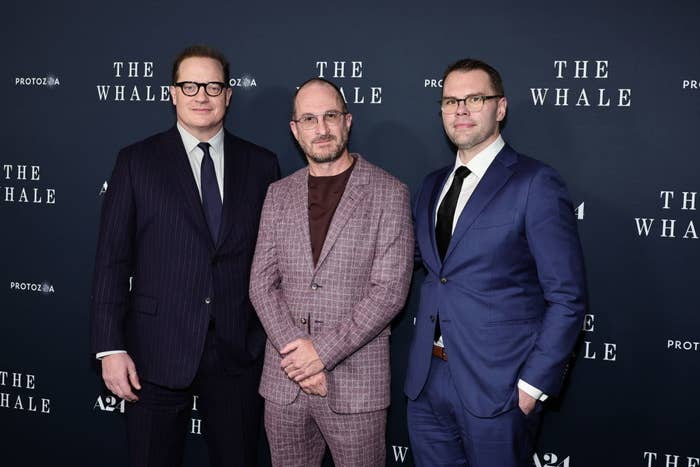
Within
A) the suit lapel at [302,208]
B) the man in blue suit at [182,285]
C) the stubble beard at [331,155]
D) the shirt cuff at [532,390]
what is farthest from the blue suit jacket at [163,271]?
the shirt cuff at [532,390]

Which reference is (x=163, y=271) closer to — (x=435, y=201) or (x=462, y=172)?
(x=435, y=201)

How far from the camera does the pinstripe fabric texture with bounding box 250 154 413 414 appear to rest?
2111mm

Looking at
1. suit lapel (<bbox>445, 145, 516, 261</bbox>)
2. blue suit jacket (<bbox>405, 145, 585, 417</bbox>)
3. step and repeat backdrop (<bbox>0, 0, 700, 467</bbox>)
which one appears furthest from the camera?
step and repeat backdrop (<bbox>0, 0, 700, 467</bbox>)

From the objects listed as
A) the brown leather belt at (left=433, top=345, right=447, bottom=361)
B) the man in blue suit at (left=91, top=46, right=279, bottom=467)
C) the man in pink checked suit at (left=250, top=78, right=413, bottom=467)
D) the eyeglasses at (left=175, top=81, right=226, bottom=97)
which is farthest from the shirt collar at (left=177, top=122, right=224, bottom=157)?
the brown leather belt at (left=433, top=345, right=447, bottom=361)

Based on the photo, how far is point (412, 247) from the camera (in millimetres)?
2199

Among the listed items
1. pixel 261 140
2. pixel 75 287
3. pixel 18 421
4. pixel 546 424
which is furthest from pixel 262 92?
pixel 18 421

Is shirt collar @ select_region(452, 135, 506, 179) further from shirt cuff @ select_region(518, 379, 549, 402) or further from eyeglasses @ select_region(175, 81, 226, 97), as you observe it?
eyeglasses @ select_region(175, 81, 226, 97)

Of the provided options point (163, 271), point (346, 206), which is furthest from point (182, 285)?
point (346, 206)

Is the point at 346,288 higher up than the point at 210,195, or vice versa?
the point at 210,195

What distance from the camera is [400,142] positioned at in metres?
2.79

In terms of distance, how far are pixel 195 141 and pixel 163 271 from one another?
0.50 m

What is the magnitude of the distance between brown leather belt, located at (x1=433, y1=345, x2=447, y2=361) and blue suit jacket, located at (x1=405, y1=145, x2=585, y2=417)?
0.04 m

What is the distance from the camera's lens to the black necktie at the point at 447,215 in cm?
212

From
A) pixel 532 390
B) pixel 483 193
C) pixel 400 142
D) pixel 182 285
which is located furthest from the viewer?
pixel 400 142
